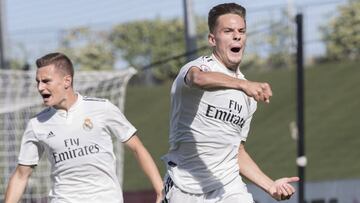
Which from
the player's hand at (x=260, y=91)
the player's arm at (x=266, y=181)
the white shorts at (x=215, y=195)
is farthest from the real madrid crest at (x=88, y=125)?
the player's hand at (x=260, y=91)

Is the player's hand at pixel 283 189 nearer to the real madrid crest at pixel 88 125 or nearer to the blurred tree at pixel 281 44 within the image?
the real madrid crest at pixel 88 125

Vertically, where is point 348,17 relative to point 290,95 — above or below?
above

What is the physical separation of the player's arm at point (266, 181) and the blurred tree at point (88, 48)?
1300cm

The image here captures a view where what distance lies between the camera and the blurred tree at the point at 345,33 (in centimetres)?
1648

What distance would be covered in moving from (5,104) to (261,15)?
21.1 ft

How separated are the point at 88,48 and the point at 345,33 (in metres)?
5.84

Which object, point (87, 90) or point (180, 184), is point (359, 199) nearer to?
point (87, 90)

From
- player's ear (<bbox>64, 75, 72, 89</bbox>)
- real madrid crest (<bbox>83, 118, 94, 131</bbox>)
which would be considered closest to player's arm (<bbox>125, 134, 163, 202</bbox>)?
real madrid crest (<bbox>83, 118, 94, 131</bbox>)

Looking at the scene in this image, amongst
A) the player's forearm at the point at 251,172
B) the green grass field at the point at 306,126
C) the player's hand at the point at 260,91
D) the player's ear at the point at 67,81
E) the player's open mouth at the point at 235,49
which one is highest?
the player's open mouth at the point at 235,49

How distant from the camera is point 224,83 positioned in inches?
229

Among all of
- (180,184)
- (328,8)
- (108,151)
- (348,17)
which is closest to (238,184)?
(180,184)

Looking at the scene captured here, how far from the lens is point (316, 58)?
67.1ft

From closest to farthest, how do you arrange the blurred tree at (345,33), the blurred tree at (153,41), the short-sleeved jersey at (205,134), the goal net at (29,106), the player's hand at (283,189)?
the player's hand at (283,189) → the short-sleeved jersey at (205,134) → the goal net at (29,106) → the blurred tree at (345,33) → the blurred tree at (153,41)

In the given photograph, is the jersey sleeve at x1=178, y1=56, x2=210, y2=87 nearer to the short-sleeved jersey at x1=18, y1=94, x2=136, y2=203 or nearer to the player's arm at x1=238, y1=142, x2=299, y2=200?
the player's arm at x1=238, y1=142, x2=299, y2=200
